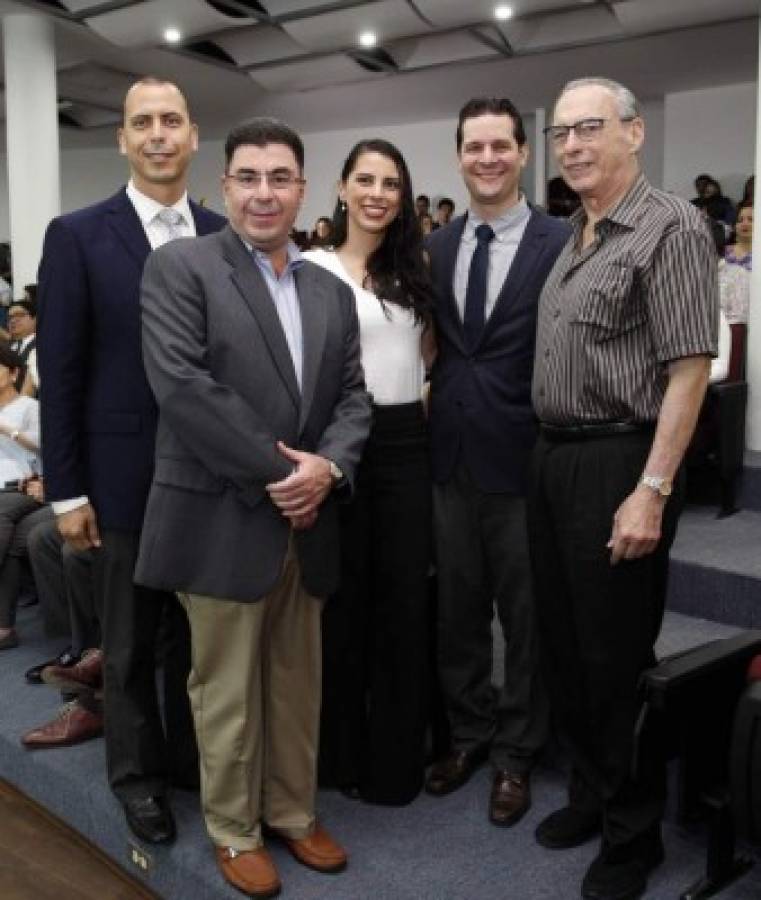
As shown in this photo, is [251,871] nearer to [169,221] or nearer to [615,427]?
[615,427]

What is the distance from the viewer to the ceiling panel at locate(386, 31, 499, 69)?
291 inches

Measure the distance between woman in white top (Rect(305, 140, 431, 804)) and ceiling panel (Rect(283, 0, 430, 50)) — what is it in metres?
4.81

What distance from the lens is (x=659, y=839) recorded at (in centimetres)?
190

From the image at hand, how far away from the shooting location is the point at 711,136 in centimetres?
902

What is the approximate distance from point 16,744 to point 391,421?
142 centimetres

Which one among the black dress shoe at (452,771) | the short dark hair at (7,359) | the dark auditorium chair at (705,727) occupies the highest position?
the short dark hair at (7,359)

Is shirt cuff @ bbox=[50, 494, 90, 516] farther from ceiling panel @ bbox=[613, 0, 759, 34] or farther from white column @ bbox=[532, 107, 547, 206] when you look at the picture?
white column @ bbox=[532, 107, 547, 206]

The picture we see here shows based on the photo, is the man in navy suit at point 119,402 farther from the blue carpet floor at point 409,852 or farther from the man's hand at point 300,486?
the man's hand at point 300,486

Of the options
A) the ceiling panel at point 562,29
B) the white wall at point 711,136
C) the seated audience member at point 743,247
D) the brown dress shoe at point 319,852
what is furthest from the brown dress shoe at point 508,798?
the white wall at point 711,136

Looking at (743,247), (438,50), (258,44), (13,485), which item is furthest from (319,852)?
(258,44)

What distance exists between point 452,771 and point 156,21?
19.4 ft

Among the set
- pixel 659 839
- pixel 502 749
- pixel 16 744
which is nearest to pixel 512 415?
pixel 502 749

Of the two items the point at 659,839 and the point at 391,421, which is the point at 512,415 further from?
the point at 659,839

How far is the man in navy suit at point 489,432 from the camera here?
2072 millimetres
